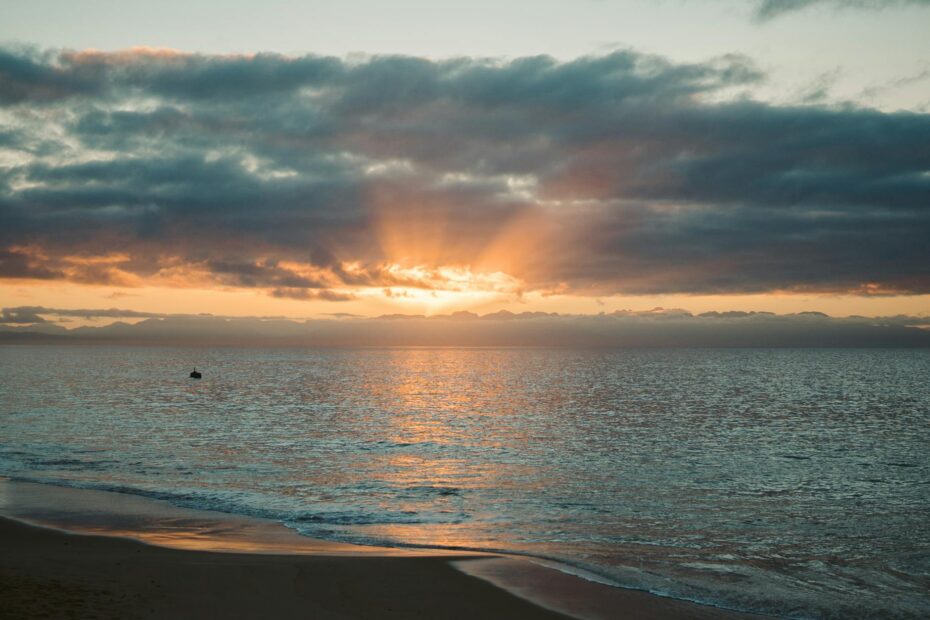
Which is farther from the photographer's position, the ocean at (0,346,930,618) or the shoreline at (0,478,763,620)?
the ocean at (0,346,930,618)

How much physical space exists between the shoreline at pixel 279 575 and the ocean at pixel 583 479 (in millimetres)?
1540

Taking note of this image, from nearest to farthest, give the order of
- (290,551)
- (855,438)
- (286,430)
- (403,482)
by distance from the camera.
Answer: (290,551)
(403,482)
(855,438)
(286,430)

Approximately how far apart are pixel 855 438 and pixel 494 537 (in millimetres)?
38348

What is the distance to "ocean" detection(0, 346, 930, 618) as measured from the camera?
19.3 m

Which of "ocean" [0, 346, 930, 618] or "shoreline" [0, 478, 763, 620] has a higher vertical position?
"shoreline" [0, 478, 763, 620]

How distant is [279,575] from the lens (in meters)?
17.0

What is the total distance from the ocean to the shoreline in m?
1.54

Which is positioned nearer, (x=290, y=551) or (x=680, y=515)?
(x=290, y=551)

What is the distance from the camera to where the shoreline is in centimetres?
1480

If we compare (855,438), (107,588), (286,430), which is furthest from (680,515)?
(286,430)

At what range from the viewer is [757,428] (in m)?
56.1

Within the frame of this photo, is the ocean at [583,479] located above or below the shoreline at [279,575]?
below

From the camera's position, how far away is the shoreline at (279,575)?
583 inches

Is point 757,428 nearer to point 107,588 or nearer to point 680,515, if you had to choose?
point 680,515
